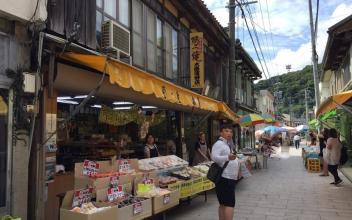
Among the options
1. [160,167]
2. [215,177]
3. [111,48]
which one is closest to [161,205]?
[215,177]

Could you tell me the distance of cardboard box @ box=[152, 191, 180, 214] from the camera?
23.7 ft

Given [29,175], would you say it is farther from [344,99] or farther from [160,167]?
[344,99]

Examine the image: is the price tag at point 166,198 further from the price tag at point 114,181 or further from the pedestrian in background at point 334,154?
the pedestrian in background at point 334,154

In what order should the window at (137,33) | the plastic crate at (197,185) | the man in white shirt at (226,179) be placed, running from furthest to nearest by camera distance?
the window at (137,33), the plastic crate at (197,185), the man in white shirt at (226,179)

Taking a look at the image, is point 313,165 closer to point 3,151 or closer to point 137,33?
point 137,33

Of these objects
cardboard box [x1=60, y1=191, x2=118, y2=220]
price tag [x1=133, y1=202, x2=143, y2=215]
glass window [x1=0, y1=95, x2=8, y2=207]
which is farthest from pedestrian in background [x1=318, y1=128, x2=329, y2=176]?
glass window [x1=0, y1=95, x2=8, y2=207]

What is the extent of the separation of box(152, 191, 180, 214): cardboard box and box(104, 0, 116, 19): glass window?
15.8 feet

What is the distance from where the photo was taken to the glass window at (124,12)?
10.3m

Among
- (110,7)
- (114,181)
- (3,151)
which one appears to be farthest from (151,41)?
(3,151)

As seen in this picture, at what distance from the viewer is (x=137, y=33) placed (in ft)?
37.0

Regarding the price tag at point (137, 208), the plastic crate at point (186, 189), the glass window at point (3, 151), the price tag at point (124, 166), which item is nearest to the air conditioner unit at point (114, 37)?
the price tag at point (124, 166)

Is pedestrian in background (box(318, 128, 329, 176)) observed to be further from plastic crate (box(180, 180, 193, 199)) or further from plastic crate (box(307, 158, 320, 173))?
plastic crate (box(180, 180, 193, 199))

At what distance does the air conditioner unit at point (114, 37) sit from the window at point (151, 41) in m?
3.11

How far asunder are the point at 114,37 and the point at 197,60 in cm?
679
